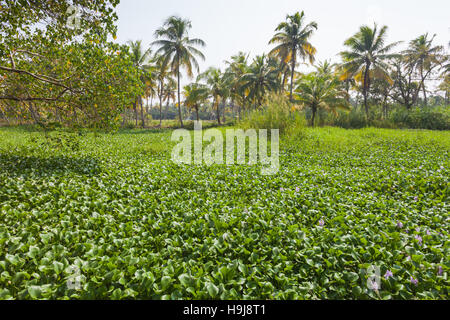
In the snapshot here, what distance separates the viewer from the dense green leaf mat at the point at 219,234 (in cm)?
200

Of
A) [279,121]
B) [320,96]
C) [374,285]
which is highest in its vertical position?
[320,96]

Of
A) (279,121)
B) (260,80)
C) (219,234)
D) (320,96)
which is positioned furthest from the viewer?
(260,80)

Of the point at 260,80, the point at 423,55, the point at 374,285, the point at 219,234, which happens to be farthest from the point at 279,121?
the point at 423,55

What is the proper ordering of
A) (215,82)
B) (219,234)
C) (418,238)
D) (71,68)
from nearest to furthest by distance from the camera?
(418,238)
(219,234)
(71,68)
(215,82)

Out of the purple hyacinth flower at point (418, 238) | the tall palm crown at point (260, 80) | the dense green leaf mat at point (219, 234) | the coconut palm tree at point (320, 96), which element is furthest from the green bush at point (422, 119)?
the purple hyacinth flower at point (418, 238)

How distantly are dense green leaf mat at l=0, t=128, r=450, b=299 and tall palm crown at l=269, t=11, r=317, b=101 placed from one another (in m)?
19.3

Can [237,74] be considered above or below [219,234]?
above

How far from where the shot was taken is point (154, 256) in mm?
2330

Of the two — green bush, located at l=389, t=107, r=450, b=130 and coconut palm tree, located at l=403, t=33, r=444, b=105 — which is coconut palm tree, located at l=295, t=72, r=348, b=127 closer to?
green bush, located at l=389, t=107, r=450, b=130

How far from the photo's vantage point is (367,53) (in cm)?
2064

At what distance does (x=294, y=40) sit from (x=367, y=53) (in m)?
6.63

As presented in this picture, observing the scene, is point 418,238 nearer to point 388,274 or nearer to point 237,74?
point 388,274
